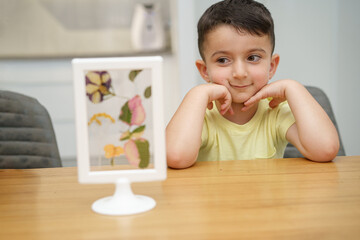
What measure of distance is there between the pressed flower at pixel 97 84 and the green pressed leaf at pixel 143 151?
0.30ft

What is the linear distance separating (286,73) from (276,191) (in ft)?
6.46

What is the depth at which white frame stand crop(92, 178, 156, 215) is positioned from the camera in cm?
62

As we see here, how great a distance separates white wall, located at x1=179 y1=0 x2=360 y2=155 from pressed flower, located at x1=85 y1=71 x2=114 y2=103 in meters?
1.95

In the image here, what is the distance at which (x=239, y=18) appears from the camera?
1.10 metres

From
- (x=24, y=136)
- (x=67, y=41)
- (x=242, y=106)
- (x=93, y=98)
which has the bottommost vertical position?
(x=24, y=136)

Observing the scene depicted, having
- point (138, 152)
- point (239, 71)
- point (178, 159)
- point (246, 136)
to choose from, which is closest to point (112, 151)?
point (138, 152)

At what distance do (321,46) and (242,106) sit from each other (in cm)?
158

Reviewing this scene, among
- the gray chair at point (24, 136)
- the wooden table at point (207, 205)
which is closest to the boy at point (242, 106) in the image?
the wooden table at point (207, 205)

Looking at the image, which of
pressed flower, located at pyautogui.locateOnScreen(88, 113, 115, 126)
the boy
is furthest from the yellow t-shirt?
pressed flower, located at pyautogui.locateOnScreen(88, 113, 115, 126)

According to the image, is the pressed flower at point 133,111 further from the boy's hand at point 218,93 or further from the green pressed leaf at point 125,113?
the boy's hand at point 218,93

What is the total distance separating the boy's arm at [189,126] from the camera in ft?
3.10

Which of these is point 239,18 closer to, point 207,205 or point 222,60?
point 222,60

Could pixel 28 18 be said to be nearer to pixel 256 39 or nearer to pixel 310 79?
pixel 310 79

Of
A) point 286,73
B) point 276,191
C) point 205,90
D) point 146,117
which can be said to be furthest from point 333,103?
point 146,117
